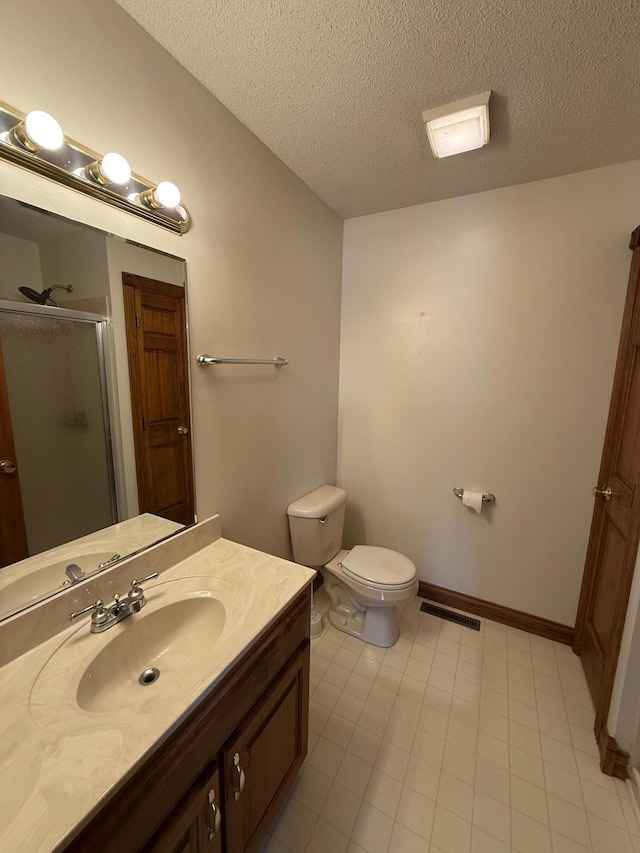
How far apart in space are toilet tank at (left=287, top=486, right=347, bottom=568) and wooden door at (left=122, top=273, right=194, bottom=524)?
2.40 ft

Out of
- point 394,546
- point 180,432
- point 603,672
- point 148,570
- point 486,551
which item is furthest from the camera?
point 394,546

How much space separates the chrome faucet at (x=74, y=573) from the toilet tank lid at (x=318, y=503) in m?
1.06

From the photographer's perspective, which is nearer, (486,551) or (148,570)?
(148,570)

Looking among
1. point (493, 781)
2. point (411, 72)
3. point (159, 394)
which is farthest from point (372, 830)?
point (411, 72)

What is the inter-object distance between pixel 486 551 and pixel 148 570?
181 cm

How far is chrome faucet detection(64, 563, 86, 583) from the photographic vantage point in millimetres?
938

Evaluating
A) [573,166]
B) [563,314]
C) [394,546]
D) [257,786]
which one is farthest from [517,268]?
[257,786]

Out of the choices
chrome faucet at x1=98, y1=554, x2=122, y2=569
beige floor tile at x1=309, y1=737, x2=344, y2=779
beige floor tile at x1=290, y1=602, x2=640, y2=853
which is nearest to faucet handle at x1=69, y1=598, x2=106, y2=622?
chrome faucet at x1=98, y1=554, x2=122, y2=569

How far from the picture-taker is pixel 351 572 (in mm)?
1837

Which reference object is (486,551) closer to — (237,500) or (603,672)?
(603,672)

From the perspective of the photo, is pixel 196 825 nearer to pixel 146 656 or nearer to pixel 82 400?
pixel 146 656

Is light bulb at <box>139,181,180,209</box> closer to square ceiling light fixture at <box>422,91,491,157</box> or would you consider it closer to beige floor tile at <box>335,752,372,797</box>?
square ceiling light fixture at <box>422,91,491,157</box>

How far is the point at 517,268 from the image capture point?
179cm

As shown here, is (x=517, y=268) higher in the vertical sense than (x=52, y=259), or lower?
higher
